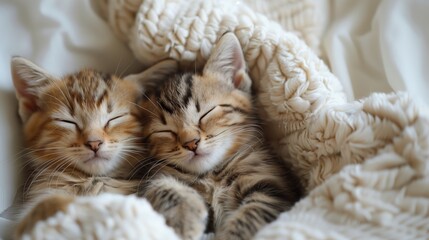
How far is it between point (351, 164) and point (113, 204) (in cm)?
48

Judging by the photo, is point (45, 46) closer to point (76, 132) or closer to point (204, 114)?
point (76, 132)

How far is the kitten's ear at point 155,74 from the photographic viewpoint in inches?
49.3

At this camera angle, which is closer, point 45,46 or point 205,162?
point 205,162

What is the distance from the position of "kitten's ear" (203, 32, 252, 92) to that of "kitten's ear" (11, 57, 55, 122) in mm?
438

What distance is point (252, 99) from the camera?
125cm

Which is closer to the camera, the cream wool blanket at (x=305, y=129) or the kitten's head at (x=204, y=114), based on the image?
the cream wool blanket at (x=305, y=129)

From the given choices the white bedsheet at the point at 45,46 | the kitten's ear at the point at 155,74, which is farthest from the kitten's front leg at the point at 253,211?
the white bedsheet at the point at 45,46

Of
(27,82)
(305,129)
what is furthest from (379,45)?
(27,82)

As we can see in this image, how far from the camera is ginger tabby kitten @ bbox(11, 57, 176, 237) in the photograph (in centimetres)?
111

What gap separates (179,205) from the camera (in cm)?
98

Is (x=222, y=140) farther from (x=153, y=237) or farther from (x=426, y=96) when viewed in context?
(x=426, y=96)

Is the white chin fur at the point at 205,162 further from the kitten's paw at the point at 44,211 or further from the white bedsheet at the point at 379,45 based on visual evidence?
the white bedsheet at the point at 379,45

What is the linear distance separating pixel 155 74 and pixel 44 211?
0.55 m

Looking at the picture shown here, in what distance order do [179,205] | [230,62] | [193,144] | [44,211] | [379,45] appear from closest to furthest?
1. [44,211]
2. [179,205]
3. [193,144]
4. [230,62]
5. [379,45]
